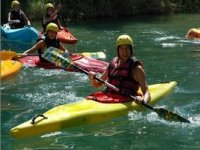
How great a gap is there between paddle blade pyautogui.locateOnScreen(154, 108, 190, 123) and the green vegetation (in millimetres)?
13751

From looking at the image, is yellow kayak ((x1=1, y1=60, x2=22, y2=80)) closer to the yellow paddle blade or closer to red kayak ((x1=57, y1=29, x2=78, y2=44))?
the yellow paddle blade

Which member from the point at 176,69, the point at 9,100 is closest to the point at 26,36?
the point at 176,69

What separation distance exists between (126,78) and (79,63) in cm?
305

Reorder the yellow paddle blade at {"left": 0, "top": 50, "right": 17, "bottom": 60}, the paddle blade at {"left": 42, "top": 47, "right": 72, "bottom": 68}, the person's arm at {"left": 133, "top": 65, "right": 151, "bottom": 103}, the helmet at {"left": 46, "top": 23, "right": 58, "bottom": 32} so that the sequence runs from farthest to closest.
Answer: the yellow paddle blade at {"left": 0, "top": 50, "right": 17, "bottom": 60}, the helmet at {"left": 46, "top": 23, "right": 58, "bottom": 32}, the paddle blade at {"left": 42, "top": 47, "right": 72, "bottom": 68}, the person's arm at {"left": 133, "top": 65, "right": 151, "bottom": 103}

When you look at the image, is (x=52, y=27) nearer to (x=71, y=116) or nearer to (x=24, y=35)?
(x=71, y=116)

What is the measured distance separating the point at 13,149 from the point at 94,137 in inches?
41.5

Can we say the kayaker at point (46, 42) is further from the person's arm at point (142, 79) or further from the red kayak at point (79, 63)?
the person's arm at point (142, 79)

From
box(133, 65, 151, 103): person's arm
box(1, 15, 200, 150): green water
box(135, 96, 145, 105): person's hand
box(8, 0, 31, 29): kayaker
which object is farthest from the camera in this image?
box(8, 0, 31, 29): kayaker

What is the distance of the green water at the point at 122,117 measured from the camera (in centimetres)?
620

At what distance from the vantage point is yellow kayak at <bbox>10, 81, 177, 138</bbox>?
19.1 ft

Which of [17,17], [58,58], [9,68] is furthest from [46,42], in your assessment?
[17,17]

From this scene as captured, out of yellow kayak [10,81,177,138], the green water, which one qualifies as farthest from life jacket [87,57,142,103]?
the green water

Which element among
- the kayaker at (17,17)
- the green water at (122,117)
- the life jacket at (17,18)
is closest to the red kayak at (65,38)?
the green water at (122,117)

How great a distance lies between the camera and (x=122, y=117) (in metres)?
6.77
